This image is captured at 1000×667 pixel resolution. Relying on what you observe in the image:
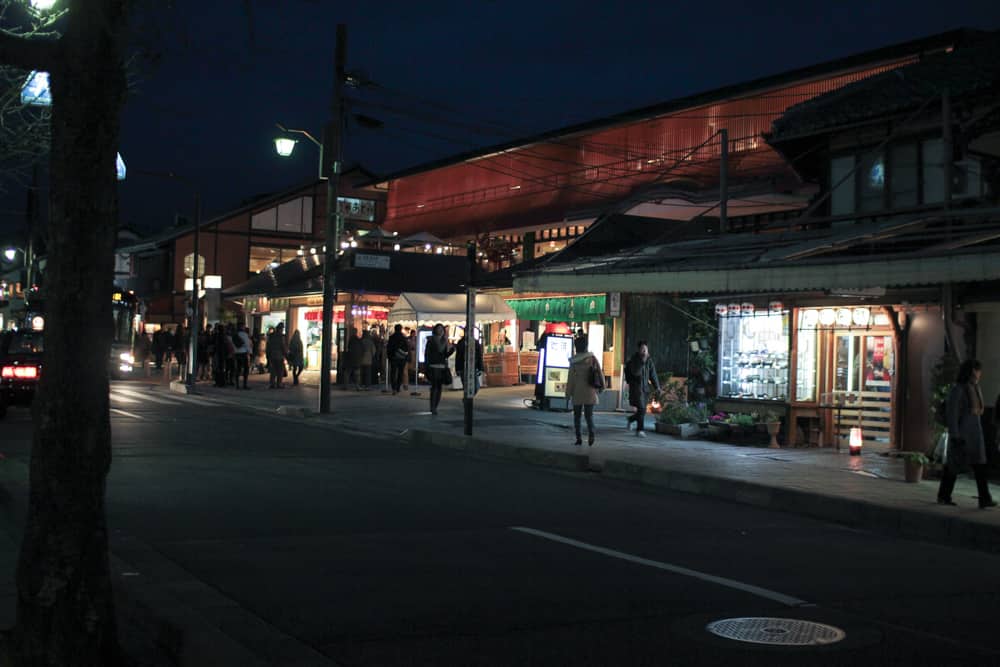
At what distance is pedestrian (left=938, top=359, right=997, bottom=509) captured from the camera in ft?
38.8

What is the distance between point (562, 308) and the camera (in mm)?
28594

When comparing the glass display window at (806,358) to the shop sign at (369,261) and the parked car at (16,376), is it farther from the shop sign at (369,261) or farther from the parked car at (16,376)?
the parked car at (16,376)

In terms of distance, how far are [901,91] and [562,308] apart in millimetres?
12734

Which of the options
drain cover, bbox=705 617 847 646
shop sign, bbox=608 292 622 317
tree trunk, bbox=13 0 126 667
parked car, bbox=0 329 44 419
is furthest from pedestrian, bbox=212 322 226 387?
tree trunk, bbox=13 0 126 667

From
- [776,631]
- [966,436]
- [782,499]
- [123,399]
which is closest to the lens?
[776,631]

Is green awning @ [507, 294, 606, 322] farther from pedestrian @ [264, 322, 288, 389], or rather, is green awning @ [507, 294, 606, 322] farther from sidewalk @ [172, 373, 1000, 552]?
pedestrian @ [264, 322, 288, 389]

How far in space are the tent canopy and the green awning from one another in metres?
0.39

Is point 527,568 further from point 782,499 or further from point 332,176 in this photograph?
point 332,176

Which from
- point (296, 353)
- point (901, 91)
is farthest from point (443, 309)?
point (901, 91)

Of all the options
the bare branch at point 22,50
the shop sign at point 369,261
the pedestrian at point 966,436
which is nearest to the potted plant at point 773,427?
the pedestrian at point 966,436

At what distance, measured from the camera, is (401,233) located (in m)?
45.1

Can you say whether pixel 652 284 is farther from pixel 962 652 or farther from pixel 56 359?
pixel 56 359

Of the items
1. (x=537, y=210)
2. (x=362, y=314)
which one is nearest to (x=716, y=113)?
(x=537, y=210)

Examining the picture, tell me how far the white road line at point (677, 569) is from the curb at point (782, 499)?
162 inches
